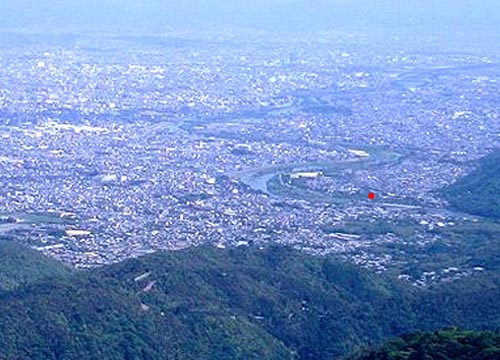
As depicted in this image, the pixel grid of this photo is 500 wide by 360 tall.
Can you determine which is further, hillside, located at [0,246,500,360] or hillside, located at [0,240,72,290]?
hillside, located at [0,240,72,290]

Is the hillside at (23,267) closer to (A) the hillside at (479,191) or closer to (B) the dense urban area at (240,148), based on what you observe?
(B) the dense urban area at (240,148)

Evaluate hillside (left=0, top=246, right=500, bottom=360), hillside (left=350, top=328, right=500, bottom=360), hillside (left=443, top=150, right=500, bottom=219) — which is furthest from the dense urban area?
hillside (left=350, top=328, right=500, bottom=360)

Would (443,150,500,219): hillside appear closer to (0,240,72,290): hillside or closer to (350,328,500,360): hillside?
(0,240,72,290): hillside

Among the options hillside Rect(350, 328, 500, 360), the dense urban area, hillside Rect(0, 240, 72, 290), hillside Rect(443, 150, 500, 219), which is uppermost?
hillside Rect(350, 328, 500, 360)

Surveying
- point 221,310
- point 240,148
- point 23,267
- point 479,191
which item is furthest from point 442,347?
point 240,148

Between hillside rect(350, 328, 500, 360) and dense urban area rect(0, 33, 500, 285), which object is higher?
hillside rect(350, 328, 500, 360)

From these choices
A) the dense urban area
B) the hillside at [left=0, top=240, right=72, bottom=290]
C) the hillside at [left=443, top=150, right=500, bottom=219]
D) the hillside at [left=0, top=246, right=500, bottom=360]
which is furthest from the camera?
the hillside at [left=443, top=150, right=500, bottom=219]

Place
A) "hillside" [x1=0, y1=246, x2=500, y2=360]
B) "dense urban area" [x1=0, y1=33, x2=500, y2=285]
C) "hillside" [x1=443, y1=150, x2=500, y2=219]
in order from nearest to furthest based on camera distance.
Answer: "hillside" [x1=0, y1=246, x2=500, y2=360] → "dense urban area" [x1=0, y1=33, x2=500, y2=285] → "hillside" [x1=443, y1=150, x2=500, y2=219]
